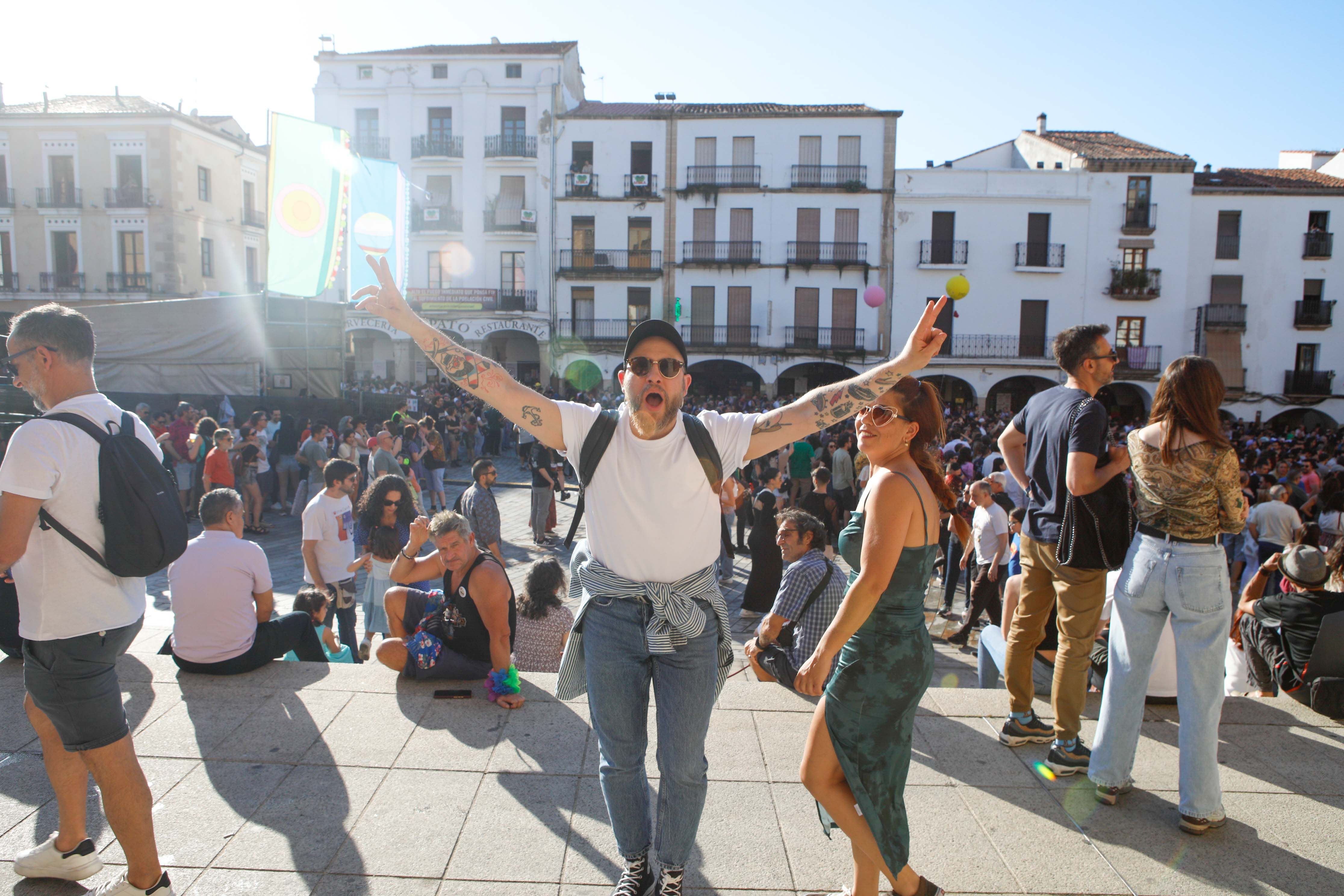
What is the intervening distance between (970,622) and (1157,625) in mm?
4233

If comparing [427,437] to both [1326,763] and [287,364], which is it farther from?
[1326,763]

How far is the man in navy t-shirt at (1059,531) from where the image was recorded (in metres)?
2.94

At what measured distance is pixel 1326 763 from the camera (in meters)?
3.28

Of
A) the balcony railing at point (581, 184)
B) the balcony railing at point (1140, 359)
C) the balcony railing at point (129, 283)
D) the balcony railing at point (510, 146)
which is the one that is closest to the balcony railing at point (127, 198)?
the balcony railing at point (129, 283)

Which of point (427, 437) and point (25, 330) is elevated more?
point (25, 330)

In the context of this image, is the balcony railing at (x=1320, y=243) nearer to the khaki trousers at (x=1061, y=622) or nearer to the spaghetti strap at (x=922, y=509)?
the khaki trousers at (x=1061, y=622)

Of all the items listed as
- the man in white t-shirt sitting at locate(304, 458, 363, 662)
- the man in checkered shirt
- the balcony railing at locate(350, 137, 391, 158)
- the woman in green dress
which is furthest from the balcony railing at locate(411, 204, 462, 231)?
→ the woman in green dress

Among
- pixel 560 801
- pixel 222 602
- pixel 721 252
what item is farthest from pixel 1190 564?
pixel 721 252

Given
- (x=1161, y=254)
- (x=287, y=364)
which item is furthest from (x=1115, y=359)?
(x=1161, y=254)

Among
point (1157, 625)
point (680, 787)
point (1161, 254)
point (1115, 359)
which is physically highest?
point (1161, 254)

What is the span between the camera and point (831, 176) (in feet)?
93.8

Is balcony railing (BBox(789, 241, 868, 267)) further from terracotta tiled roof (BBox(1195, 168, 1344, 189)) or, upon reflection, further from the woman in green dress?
the woman in green dress

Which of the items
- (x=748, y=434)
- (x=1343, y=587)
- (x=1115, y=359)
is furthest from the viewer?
(x=1343, y=587)

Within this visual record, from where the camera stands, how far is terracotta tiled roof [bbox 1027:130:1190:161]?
91.5 feet
